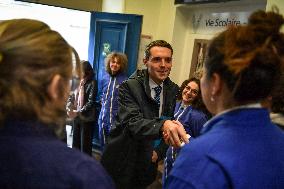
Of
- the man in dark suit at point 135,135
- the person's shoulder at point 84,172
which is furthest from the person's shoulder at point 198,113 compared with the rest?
the person's shoulder at point 84,172

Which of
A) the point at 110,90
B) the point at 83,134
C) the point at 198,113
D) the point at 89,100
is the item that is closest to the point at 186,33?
the point at 110,90

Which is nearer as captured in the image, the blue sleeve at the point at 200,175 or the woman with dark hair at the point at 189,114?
the blue sleeve at the point at 200,175

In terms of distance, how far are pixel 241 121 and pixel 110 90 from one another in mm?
2957

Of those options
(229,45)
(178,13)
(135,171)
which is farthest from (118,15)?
(229,45)

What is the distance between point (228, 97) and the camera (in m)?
0.83

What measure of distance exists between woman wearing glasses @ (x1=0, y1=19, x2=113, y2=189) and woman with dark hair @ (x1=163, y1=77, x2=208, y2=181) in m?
1.44

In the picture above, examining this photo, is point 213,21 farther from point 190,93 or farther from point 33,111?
point 33,111

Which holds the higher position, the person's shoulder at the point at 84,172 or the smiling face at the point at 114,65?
the person's shoulder at the point at 84,172

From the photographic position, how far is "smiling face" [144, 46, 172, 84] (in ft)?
6.17

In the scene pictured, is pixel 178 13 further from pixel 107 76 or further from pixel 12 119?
pixel 12 119

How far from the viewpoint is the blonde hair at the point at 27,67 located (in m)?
0.67

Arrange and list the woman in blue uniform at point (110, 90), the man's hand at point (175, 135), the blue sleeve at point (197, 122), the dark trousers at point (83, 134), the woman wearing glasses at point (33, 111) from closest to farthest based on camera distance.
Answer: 1. the woman wearing glasses at point (33, 111)
2. the man's hand at point (175, 135)
3. the blue sleeve at point (197, 122)
4. the woman in blue uniform at point (110, 90)
5. the dark trousers at point (83, 134)

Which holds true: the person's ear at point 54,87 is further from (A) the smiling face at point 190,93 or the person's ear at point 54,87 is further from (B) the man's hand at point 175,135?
(A) the smiling face at point 190,93

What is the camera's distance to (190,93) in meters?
2.59
